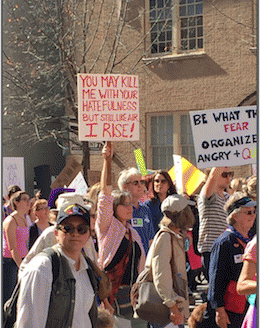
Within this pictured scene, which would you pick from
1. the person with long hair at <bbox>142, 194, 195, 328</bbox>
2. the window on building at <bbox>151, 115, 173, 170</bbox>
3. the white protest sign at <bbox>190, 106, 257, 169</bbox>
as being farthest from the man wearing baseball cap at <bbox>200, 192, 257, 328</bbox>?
the window on building at <bbox>151, 115, 173, 170</bbox>

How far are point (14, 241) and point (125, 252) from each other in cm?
193

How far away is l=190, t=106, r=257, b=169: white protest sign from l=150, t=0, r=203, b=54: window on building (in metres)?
11.0

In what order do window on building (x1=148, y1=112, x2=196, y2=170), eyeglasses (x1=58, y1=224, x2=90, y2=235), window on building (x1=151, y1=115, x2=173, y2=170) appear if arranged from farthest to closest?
window on building (x1=151, y1=115, x2=173, y2=170) → window on building (x1=148, y1=112, x2=196, y2=170) → eyeglasses (x1=58, y1=224, x2=90, y2=235)

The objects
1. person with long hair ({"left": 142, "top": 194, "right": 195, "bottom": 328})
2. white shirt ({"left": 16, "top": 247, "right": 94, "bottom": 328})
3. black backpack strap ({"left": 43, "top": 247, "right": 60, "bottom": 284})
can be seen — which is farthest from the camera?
person with long hair ({"left": 142, "top": 194, "right": 195, "bottom": 328})

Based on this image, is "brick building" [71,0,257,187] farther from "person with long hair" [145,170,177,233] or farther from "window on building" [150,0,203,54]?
"person with long hair" [145,170,177,233]

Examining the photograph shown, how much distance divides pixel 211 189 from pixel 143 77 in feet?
38.9

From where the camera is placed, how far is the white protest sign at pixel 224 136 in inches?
259

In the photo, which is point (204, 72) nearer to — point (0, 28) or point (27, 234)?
point (27, 234)

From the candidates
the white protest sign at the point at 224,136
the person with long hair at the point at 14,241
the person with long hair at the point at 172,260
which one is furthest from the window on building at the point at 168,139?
the person with long hair at the point at 172,260

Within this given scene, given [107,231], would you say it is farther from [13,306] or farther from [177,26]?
[177,26]

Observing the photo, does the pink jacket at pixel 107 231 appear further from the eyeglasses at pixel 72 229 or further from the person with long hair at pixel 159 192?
the eyeglasses at pixel 72 229

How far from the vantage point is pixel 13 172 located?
9.94m

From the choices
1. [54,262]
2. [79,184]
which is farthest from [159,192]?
[54,262]

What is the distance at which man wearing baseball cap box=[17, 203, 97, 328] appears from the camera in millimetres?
3312
